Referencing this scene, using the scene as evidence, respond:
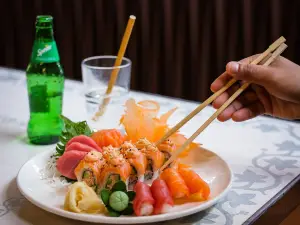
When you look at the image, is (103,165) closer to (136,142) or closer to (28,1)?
(136,142)

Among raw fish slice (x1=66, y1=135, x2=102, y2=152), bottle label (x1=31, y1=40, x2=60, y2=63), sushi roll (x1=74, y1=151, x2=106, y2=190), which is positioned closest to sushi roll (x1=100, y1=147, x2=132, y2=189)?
sushi roll (x1=74, y1=151, x2=106, y2=190)

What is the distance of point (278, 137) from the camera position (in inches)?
58.9

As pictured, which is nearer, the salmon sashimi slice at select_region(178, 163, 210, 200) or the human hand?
the salmon sashimi slice at select_region(178, 163, 210, 200)

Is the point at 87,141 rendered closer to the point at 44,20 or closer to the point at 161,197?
the point at 161,197

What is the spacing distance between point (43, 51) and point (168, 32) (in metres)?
1.38

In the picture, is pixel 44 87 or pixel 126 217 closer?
pixel 126 217

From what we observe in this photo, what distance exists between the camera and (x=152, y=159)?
111 cm

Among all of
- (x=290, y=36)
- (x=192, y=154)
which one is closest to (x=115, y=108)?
(x=192, y=154)

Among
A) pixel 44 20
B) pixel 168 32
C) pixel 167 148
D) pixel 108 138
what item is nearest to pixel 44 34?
pixel 44 20

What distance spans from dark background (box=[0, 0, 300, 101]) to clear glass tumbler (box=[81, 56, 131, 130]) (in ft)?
3.51

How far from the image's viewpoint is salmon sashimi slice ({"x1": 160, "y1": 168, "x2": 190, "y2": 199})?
1030 mm

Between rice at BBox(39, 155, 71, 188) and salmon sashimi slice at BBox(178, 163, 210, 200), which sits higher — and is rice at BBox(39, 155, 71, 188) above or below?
below

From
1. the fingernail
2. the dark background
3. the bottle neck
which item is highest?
the bottle neck

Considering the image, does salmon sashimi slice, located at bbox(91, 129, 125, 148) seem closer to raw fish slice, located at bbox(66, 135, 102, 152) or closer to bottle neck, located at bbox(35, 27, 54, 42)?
raw fish slice, located at bbox(66, 135, 102, 152)
